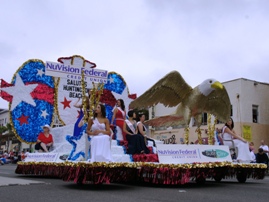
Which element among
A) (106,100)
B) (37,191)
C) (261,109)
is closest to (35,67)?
(106,100)

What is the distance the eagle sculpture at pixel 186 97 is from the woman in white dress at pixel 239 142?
458mm

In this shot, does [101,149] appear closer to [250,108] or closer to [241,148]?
[241,148]

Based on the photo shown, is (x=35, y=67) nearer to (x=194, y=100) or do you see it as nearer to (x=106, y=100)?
(x=106, y=100)

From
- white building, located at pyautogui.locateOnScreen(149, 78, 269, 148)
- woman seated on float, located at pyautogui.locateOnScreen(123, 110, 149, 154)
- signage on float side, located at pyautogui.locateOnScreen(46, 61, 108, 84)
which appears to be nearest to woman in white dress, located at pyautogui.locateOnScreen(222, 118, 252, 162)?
woman seated on float, located at pyautogui.locateOnScreen(123, 110, 149, 154)

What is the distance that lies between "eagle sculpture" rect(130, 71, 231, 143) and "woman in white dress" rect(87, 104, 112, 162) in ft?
5.86

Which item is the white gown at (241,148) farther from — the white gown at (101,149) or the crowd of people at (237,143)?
the white gown at (101,149)

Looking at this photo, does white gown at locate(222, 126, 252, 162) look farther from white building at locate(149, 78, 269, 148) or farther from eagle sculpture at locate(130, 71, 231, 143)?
white building at locate(149, 78, 269, 148)

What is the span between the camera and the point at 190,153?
786cm

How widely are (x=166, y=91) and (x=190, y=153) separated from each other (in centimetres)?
186

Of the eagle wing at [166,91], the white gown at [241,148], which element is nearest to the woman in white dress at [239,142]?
the white gown at [241,148]

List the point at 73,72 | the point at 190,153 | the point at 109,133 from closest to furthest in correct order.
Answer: the point at 109,133
the point at 190,153
the point at 73,72

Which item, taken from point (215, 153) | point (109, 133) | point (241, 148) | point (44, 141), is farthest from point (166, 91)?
point (44, 141)

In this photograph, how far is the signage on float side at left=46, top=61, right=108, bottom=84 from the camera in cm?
1199

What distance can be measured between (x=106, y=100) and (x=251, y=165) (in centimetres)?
725
